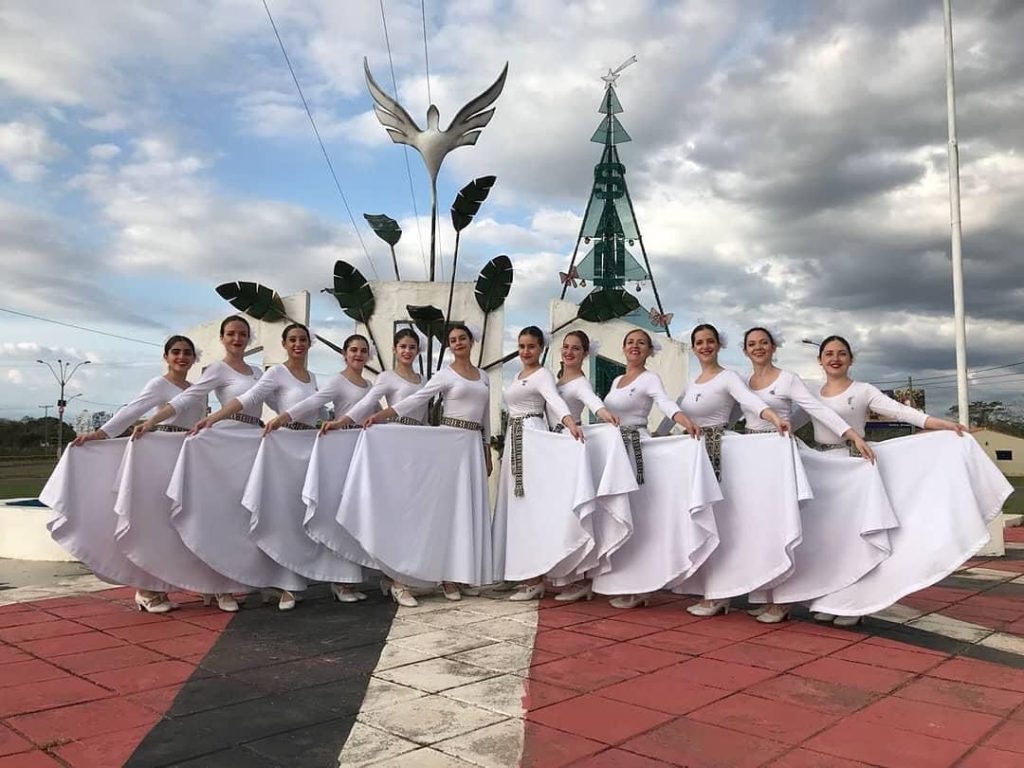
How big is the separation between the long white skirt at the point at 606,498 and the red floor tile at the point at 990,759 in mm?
2183

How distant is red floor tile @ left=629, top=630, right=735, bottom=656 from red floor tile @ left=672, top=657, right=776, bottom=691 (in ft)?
0.61

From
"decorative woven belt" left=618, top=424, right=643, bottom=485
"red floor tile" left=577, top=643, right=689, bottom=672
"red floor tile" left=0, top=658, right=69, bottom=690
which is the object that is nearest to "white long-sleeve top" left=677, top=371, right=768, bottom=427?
"decorative woven belt" left=618, top=424, right=643, bottom=485

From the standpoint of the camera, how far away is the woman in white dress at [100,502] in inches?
169

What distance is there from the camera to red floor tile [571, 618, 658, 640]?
3.81m

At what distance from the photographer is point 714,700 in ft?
9.21

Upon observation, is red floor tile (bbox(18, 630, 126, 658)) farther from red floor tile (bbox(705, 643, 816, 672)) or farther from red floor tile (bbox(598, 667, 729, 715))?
red floor tile (bbox(705, 643, 816, 672))

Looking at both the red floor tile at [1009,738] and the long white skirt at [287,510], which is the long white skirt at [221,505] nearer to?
the long white skirt at [287,510]

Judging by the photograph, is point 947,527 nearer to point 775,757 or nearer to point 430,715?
point 775,757

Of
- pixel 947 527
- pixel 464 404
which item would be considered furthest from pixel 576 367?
pixel 947 527

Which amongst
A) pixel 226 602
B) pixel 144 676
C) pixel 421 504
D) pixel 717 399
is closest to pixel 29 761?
pixel 144 676

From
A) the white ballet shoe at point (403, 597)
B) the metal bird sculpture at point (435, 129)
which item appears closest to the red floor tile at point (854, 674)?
the white ballet shoe at point (403, 597)

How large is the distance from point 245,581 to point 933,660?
136 inches

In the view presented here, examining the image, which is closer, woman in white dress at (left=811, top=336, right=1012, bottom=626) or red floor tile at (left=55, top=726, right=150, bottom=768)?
red floor tile at (left=55, top=726, right=150, bottom=768)

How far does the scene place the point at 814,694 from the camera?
2887 mm
